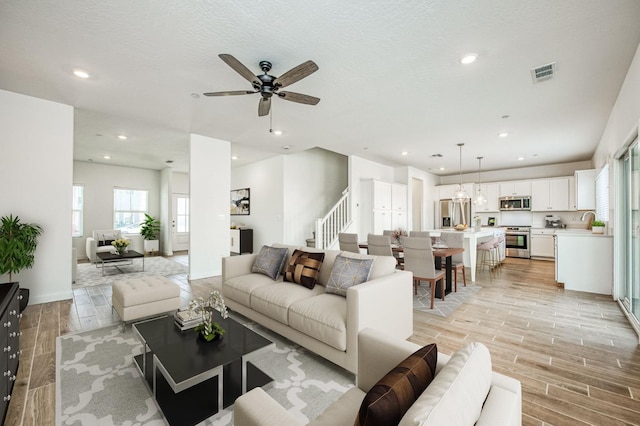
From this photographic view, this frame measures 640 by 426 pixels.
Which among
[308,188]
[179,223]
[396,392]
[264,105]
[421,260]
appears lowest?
[421,260]

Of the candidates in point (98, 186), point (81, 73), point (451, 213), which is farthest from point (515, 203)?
point (98, 186)

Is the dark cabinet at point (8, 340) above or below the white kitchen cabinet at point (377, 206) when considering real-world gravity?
below

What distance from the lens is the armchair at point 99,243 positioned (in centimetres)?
696

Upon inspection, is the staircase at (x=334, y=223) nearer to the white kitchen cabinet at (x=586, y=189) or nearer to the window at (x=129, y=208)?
the white kitchen cabinet at (x=586, y=189)

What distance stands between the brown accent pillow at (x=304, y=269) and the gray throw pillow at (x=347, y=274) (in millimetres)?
304

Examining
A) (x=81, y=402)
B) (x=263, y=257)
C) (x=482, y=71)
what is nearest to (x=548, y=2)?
(x=482, y=71)

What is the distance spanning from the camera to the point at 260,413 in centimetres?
100

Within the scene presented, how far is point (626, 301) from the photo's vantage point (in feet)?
11.9

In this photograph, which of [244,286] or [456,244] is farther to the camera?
[456,244]

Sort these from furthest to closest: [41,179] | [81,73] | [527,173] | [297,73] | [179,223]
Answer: [179,223] < [527,173] < [41,179] < [81,73] < [297,73]

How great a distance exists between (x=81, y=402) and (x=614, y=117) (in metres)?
6.75

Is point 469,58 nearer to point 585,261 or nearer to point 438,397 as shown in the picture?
point 438,397

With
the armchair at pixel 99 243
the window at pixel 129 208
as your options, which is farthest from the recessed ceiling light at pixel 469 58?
the window at pixel 129 208

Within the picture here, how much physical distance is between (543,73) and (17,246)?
6418 mm
